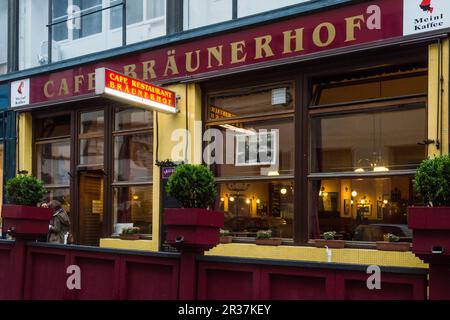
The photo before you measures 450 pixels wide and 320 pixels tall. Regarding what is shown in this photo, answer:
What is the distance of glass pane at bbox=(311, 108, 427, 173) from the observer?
819cm

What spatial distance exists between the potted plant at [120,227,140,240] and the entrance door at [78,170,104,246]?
4.52ft

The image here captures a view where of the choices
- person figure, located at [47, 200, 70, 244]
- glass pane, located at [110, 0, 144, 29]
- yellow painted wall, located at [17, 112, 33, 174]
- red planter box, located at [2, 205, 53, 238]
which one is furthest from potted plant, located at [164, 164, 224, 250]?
yellow painted wall, located at [17, 112, 33, 174]

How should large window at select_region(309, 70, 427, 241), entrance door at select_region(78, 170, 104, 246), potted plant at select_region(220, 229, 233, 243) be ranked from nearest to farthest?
large window at select_region(309, 70, 427, 241) → potted plant at select_region(220, 229, 233, 243) → entrance door at select_region(78, 170, 104, 246)

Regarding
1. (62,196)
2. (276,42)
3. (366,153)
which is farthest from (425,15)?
(62,196)

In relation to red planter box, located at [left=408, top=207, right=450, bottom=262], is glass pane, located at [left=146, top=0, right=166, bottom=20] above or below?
above

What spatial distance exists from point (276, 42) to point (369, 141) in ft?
7.04

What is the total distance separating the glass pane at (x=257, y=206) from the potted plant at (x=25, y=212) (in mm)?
3176

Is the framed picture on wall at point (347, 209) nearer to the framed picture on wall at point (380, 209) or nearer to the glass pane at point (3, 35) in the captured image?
the framed picture on wall at point (380, 209)

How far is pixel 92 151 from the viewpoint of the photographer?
40.0ft

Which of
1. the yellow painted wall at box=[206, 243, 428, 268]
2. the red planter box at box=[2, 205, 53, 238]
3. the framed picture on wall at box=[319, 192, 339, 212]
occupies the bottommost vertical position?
the yellow painted wall at box=[206, 243, 428, 268]

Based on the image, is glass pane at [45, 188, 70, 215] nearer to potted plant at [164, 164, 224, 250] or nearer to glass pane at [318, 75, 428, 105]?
glass pane at [318, 75, 428, 105]

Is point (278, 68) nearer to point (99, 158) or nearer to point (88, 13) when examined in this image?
point (99, 158)
